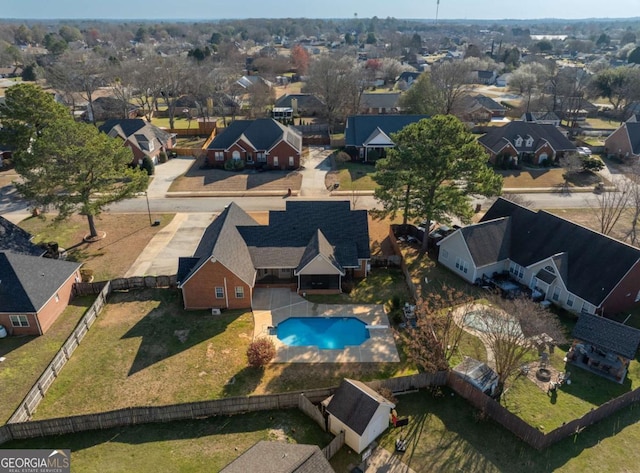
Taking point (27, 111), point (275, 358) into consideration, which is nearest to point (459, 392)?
point (275, 358)

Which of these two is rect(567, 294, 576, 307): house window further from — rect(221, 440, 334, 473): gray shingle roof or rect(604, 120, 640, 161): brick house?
rect(604, 120, 640, 161): brick house

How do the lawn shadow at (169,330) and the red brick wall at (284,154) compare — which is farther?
the red brick wall at (284,154)

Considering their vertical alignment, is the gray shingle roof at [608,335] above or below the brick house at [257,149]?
below

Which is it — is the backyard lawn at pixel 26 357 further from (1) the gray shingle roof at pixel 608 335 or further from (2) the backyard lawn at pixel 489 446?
(1) the gray shingle roof at pixel 608 335

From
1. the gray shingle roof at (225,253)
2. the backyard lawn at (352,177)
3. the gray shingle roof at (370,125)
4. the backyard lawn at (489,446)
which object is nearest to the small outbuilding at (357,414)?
the backyard lawn at (489,446)

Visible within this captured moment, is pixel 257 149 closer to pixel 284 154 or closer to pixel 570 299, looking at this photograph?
pixel 284 154
